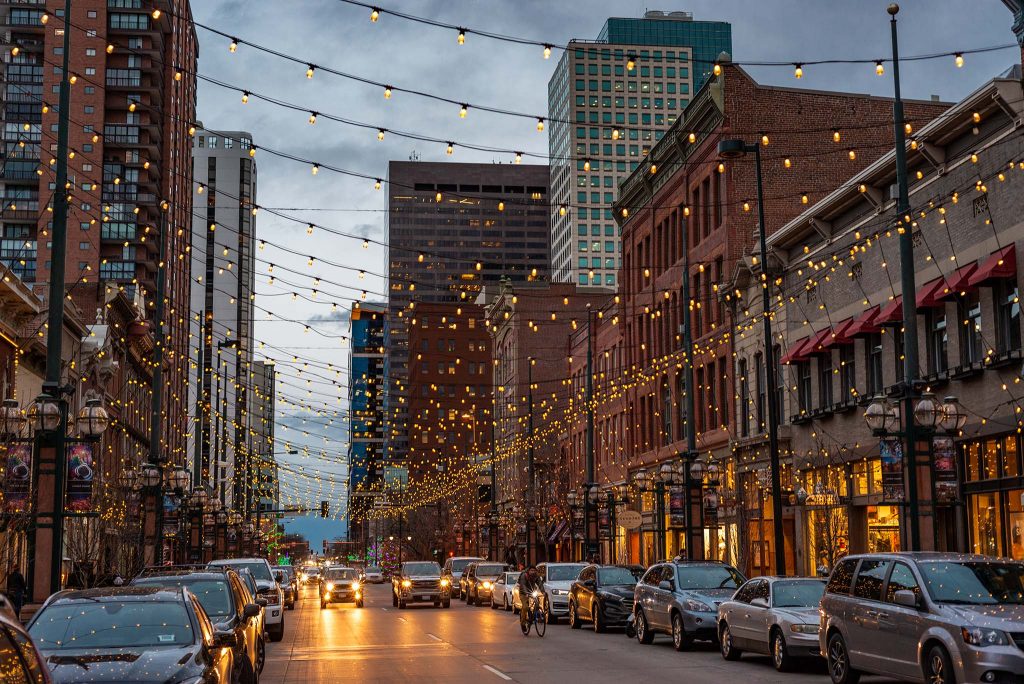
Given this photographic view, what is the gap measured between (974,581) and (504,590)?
102 feet

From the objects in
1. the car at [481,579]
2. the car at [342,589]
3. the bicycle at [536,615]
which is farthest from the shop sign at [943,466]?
the car at [342,589]

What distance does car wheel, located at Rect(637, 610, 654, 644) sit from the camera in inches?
1051

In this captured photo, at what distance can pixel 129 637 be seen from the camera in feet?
39.4

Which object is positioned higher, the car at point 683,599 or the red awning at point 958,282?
the red awning at point 958,282

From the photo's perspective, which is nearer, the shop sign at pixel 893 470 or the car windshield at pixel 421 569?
the shop sign at pixel 893 470

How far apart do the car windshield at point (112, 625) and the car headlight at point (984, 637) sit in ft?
27.1

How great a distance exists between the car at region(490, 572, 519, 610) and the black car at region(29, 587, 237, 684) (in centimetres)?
3214

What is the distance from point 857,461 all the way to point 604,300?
2522 inches

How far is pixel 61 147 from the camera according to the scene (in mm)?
24016

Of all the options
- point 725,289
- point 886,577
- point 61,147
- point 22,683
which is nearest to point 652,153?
point 725,289

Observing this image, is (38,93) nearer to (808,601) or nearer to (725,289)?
(725,289)

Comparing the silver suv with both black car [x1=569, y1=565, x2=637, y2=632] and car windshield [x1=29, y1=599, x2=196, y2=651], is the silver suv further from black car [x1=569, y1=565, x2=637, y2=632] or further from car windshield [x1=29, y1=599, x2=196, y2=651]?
black car [x1=569, y1=565, x2=637, y2=632]

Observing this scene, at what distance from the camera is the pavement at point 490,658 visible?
776 inches

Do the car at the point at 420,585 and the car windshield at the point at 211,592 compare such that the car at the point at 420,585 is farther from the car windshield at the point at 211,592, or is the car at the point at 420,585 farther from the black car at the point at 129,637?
the black car at the point at 129,637
